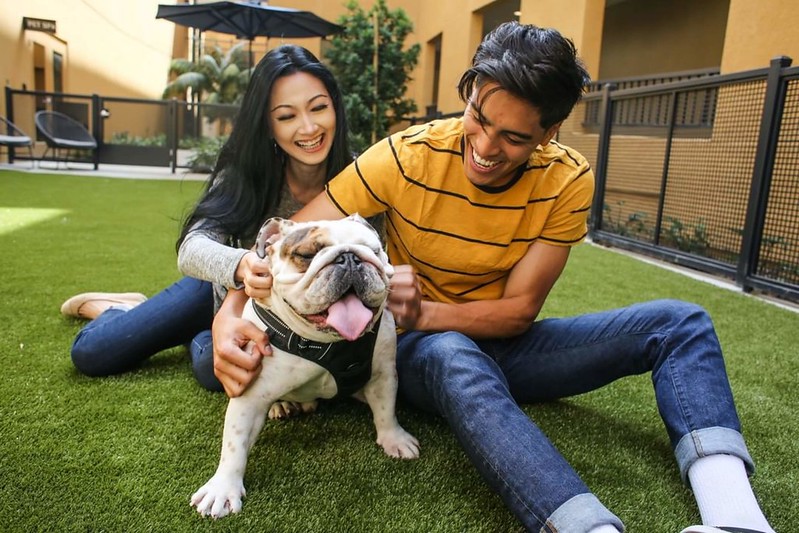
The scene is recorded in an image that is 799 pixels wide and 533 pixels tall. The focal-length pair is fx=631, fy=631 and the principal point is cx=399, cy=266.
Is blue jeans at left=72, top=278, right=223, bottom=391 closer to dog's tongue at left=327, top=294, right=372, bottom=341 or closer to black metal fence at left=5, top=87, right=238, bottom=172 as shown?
dog's tongue at left=327, top=294, right=372, bottom=341

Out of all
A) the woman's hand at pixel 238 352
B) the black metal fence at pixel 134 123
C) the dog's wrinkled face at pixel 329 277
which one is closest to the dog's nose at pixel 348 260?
the dog's wrinkled face at pixel 329 277

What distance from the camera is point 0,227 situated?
17.5 ft

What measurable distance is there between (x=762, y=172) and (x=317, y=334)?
3931 mm

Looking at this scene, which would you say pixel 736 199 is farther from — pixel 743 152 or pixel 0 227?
pixel 0 227

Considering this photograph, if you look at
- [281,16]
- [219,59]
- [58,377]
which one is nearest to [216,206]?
[58,377]

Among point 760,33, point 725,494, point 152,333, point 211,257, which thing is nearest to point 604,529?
point 725,494

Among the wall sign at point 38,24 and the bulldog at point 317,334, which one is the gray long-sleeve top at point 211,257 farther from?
the wall sign at point 38,24

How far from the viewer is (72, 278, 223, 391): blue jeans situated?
239 centimetres

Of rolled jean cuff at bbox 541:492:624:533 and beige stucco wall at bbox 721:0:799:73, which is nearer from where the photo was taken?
rolled jean cuff at bbox 541:492:624:533

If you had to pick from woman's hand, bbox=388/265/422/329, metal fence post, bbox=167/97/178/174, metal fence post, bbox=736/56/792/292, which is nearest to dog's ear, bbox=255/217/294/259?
woman's hand, bbox=388/265/422/329

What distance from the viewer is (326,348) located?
174cm

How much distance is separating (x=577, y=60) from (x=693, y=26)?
1092 centimetres

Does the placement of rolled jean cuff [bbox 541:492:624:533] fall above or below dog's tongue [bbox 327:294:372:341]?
below

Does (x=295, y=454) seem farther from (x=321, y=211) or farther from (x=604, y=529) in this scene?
(x=604, y=529)
